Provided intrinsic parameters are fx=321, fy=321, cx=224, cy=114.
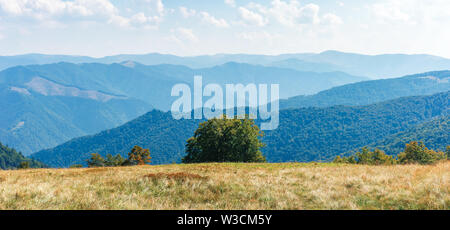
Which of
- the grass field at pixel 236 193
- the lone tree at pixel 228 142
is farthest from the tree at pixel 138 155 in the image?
the grass field at pixel 236 193

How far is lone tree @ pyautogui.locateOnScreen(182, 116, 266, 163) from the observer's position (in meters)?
48.1

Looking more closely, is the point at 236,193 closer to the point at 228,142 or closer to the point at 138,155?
the point at 228,142

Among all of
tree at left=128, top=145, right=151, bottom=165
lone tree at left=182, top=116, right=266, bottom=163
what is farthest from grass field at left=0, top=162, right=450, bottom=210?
tree at left=128, top=145, right=151, bottom=165

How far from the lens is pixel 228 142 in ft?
159

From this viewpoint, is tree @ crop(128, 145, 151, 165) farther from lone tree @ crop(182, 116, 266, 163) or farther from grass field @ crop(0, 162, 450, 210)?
grass field @ crop(0, 162, 450, 210)

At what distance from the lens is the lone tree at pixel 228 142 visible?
48062 mm

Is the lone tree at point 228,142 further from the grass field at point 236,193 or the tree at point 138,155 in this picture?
the grass field at point 236,193

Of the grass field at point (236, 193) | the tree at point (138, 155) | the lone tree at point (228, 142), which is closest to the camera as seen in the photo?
the grass field at point (236, 193)
